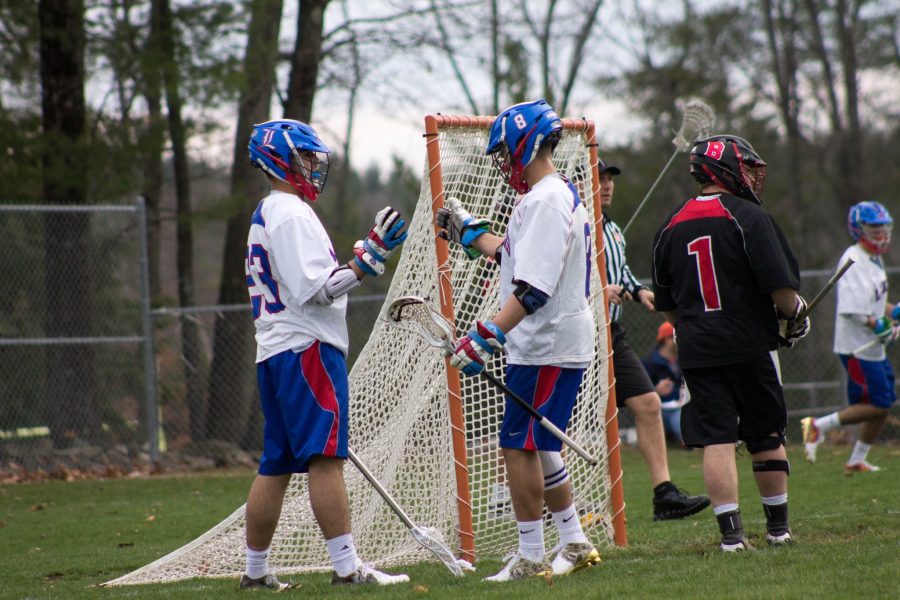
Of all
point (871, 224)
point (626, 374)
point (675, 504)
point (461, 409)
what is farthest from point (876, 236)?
point (461, 409)

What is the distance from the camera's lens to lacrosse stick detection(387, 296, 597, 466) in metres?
4.64

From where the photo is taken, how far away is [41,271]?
38.1ft

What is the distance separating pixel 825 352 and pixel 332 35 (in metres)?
8.54

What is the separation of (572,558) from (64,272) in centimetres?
854

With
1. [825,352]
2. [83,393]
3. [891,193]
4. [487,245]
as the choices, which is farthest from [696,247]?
[891,193]

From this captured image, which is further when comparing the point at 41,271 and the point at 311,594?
the point at 41,271

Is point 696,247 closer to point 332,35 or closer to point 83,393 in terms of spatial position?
point 83,393

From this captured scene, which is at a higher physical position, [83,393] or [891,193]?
[891,193]

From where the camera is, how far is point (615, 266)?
712cm

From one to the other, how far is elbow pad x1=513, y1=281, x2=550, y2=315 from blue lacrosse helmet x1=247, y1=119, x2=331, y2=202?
1152 millimetres

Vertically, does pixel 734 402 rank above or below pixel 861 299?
below

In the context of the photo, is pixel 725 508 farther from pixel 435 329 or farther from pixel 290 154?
pixel 290 154

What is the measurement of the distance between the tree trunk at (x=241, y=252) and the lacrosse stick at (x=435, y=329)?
8285mm

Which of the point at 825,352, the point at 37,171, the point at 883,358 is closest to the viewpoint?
the point at 883,358
